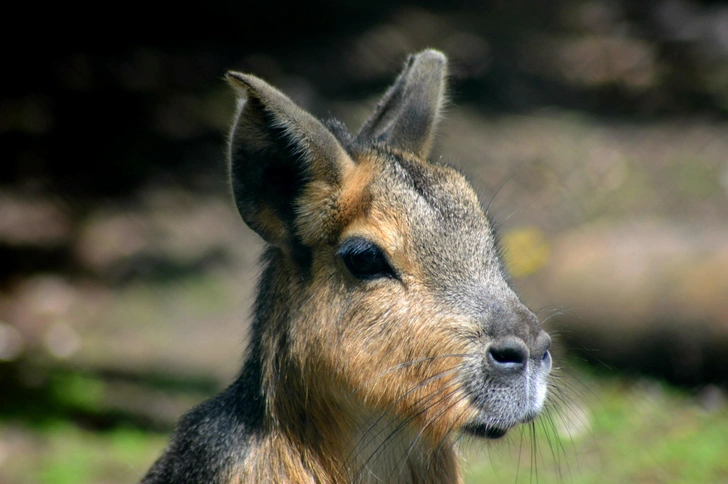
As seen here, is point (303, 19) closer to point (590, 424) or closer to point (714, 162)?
point (714, 162)

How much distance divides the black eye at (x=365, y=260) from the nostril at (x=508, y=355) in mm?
454

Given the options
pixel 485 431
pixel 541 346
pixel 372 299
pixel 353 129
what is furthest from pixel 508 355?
pixel 353 129

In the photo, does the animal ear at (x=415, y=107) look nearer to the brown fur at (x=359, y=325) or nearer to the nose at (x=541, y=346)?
the brown fur at (x=359, y=325)

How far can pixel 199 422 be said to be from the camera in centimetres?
Result: 342

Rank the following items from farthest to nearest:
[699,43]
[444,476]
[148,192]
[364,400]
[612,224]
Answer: [699,43], [148,192], [612,224], [444,476], [364,400]

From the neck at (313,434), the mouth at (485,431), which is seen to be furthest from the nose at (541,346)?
the neck at (313,434)

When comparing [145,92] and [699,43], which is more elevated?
[145,92]

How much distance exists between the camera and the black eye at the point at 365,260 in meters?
3.03

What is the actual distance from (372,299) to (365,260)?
142 mm

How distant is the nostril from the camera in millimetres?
2809

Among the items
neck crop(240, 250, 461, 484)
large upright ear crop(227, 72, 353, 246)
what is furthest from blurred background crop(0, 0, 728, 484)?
large upright ear crop(227, 72, 353, 246)

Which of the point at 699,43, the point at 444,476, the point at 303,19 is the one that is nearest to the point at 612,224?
the point at 699,43

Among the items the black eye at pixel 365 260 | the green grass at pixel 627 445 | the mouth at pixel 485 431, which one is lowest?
the green grass at pixel 627 445

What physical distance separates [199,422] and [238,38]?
6.43m
